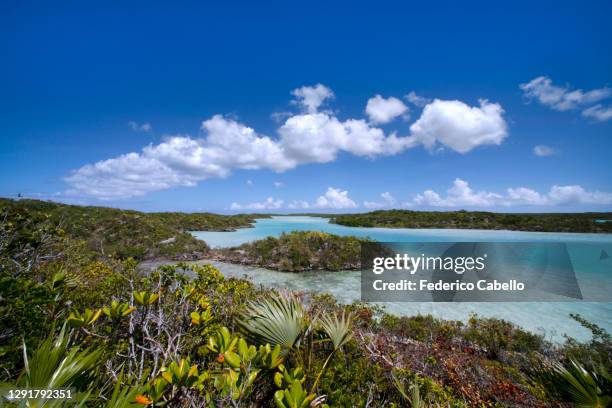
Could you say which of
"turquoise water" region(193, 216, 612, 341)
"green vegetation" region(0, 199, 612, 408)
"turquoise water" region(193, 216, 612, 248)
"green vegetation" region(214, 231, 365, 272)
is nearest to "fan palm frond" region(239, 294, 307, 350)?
"green vegetation" region(0, 199, 612, 408)

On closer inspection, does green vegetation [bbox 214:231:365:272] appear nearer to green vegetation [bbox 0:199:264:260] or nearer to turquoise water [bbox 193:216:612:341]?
turquoise water [bbox 193:216:612:341]

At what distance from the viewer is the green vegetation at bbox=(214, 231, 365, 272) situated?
48.0 feet

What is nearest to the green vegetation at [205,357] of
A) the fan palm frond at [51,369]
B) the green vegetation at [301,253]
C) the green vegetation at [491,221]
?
the fan palm frond at [51,369]

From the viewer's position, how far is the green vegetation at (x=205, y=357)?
1.46 metres

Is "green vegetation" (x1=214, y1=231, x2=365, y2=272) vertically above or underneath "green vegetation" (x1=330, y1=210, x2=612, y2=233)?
underneath

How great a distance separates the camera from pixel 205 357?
2.68 m

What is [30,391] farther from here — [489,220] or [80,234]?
[489,220]

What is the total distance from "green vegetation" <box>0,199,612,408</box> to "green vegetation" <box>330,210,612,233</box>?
3737 cm

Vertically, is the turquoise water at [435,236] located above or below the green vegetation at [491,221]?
below

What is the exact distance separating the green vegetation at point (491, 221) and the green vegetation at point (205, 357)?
3737 centimetres

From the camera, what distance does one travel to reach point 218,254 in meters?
16.3

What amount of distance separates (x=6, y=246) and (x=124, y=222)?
18007mm

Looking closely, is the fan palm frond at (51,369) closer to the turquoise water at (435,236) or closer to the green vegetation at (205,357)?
the green vegetation at (205,357)

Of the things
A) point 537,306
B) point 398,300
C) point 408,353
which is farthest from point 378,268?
point 408,353
